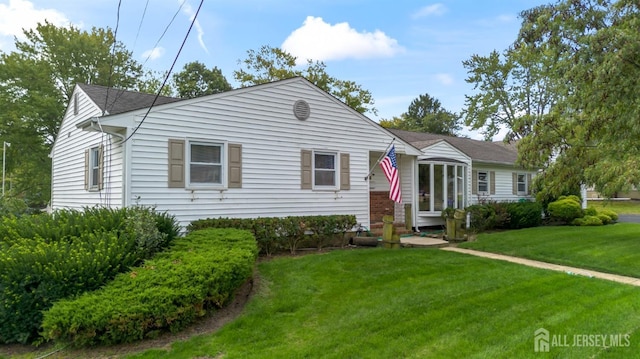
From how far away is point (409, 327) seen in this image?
4.35 metres

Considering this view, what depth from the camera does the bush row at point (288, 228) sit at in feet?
28.6

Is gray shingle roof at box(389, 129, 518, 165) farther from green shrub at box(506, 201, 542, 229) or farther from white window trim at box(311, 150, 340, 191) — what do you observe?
white window trim at box(311, 150, 340, 191)

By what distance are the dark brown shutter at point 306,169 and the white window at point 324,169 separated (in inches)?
7.0

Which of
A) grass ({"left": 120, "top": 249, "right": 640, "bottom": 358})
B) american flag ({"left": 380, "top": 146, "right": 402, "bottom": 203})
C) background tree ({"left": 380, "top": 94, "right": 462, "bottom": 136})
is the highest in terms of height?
background tree ({"left": 380, "top": 94, "right": 462, "bottom": 136})

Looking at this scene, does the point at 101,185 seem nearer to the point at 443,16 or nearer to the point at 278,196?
the point at 278,196

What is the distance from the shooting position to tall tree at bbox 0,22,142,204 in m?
19.9

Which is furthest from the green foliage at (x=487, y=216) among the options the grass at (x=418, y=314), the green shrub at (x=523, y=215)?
the grass at (x=418, y=314)

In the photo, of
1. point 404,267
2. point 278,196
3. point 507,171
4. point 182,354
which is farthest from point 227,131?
point 507,171

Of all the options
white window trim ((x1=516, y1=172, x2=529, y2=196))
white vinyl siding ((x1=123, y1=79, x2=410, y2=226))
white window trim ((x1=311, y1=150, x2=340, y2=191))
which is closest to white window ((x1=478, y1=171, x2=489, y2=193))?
white window trim ((x1=516, y1=172, x2=529, y2=196))

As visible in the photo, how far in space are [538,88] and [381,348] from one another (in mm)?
35708

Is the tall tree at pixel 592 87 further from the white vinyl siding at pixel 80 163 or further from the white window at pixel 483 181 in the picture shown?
the white vinyl siding at pixel 80 163

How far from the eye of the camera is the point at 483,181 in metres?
17.3

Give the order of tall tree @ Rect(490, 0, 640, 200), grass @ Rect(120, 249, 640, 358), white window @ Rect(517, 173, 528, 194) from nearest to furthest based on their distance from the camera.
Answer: grass @ Rect(120, 249, 640, 358), tall tree @ Rect(490, 0, 640, 200), white window @ Rect(517, 173, 528, 194)

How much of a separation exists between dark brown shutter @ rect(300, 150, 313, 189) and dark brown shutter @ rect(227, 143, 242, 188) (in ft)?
5.91
